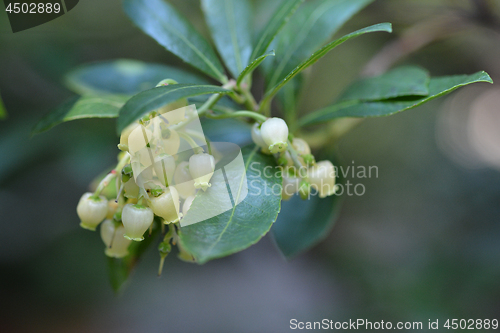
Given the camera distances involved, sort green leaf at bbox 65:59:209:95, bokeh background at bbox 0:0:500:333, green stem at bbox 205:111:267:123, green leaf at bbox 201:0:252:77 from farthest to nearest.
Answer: bokeh background at bbox 0:0:500:333, green leaf at bbox 65:59:209:95, green leaf at bbox 201:0:252:77, green stem at bbox 205:111:267:123

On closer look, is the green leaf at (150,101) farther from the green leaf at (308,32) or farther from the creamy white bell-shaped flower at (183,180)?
the green leaf at (308,32)

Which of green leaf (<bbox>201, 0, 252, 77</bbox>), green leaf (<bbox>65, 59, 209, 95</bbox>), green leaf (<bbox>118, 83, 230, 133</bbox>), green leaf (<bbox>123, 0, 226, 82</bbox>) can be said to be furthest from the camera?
green leaf (<bbox>65, 59, 209, 95</bbox>)

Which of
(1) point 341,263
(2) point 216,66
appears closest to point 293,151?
(2) point 216,66

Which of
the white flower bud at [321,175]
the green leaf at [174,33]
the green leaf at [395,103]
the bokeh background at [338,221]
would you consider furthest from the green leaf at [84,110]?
the bokeh background at [338,221]

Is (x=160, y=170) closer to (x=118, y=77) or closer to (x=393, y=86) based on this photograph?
(x=393, y=86)

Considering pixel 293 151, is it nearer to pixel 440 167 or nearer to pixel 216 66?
pixel 216 66

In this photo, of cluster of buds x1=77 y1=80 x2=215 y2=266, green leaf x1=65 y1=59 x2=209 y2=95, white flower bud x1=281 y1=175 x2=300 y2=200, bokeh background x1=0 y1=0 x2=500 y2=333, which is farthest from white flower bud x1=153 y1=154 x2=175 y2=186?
bokeh background x1=0 y1=0 x2=500 y2=333

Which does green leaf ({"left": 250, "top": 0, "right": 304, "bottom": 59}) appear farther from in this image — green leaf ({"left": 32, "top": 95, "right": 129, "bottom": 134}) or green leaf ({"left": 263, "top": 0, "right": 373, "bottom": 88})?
green leaf ({"left": 32, "top": 95, "right": 129, "bottom": 134})

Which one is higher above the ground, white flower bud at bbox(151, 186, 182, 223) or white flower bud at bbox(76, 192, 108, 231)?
white flower bud at bbox(151, 186, 182, 223)

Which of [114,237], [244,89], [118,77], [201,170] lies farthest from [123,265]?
[118,77]
